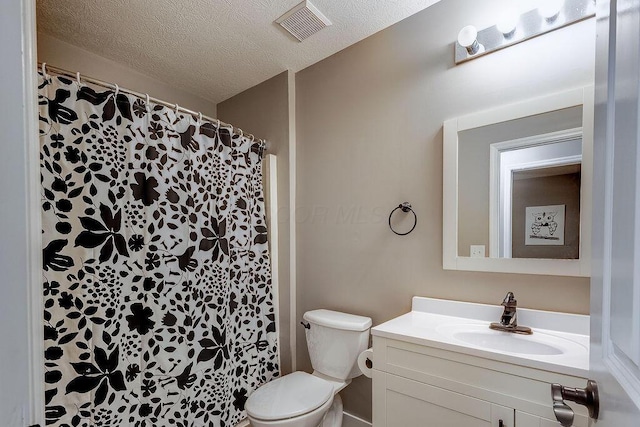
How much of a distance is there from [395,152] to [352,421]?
5.42 ft

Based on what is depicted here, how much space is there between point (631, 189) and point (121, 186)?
1730 mm

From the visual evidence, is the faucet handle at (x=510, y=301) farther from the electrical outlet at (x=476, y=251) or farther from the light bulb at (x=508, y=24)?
the light bulb at (x=508, y=24)

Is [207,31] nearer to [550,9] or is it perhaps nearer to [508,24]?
[508,24]

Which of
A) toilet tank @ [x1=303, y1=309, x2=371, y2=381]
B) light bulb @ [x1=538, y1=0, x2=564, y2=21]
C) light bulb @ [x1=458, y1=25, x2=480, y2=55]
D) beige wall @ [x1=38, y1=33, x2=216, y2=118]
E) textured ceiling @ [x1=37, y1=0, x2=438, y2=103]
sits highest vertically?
textured ceiling @ [x1=37, y1=0, x2=438, y2=103]

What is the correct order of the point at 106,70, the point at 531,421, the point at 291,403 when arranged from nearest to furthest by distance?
the point at 531,421, the point at 291,403, the point at 106,70

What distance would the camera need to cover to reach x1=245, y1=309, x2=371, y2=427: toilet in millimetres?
1428

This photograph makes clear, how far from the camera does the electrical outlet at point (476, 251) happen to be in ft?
4.65

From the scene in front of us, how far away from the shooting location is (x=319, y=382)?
1.67m

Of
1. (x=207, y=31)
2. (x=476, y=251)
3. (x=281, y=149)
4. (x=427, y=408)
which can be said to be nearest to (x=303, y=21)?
(x=207, y=31)

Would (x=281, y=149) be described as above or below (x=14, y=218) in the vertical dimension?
above

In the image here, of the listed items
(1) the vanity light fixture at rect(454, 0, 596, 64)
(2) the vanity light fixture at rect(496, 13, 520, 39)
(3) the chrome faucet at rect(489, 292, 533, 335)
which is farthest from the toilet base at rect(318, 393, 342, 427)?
(2) the vanity light fixture at rect(496, 13, 520, 39)

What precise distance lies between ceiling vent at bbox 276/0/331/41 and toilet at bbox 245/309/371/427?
1.69 meters

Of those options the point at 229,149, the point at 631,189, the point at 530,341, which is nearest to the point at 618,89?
the point at 631,189

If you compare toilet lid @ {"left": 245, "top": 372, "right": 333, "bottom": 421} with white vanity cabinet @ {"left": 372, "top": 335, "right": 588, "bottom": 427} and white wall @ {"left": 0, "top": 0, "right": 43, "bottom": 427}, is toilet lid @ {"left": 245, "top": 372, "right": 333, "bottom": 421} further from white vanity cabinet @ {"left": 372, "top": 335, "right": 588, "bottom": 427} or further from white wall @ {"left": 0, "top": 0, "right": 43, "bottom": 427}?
white wall @ {"left": 0, "top": 0, "right": 43, "bottom": 427}
